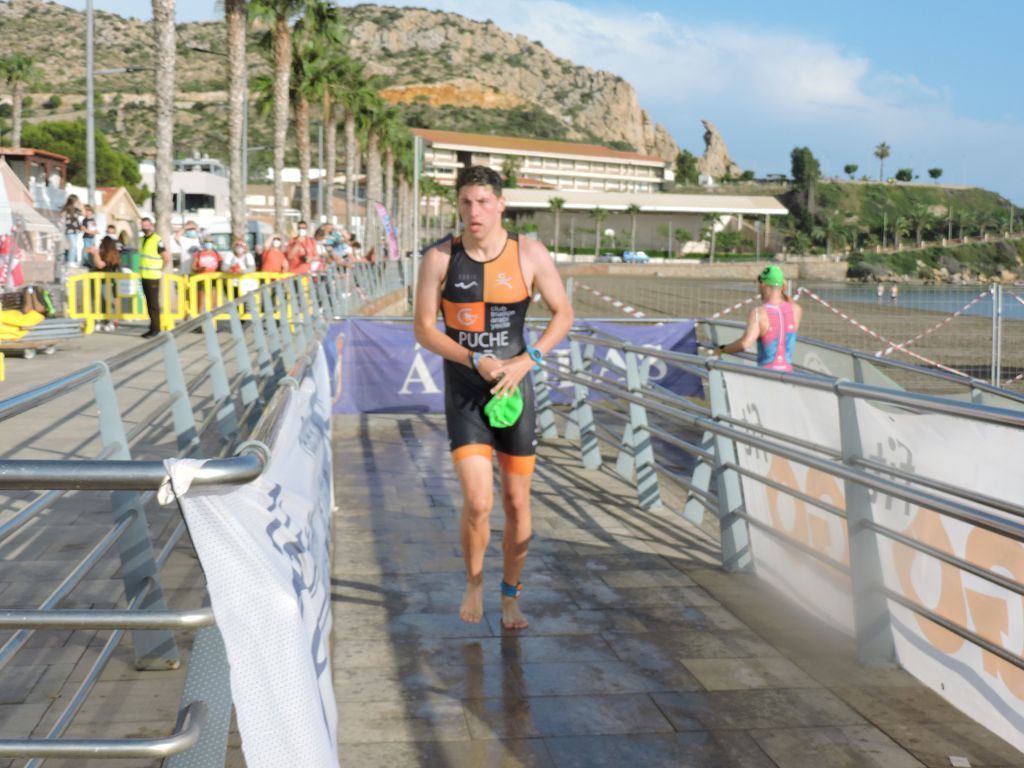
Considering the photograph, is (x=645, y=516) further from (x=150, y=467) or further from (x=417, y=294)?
(x=150, y=467)

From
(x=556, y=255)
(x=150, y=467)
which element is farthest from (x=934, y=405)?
(x=556, y=255)

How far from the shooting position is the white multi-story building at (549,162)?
150000 millimetres

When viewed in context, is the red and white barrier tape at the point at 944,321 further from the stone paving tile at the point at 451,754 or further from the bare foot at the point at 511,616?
the stone paving tile at the point at 451,754

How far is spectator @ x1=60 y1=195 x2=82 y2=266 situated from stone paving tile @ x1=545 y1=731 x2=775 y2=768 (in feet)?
77.8

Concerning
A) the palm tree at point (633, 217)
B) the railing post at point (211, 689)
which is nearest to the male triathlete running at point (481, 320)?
the railing post at point (211, 689)

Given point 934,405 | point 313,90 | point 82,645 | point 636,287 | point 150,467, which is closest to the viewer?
point 150,467

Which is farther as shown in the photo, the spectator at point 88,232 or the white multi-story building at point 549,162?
the white multi-story building at point 549,162

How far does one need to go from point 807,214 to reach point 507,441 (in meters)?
175

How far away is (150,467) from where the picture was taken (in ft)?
7.69

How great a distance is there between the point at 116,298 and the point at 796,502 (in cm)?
1761

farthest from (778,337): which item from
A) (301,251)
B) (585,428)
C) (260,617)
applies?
(301,251)

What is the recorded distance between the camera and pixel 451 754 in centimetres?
414

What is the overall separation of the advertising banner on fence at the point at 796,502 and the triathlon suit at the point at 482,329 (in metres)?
1.32

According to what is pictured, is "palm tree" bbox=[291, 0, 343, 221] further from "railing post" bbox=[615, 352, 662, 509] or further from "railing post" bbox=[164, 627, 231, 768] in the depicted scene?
"railing post" bbox=[164, 627, 231, 768]
